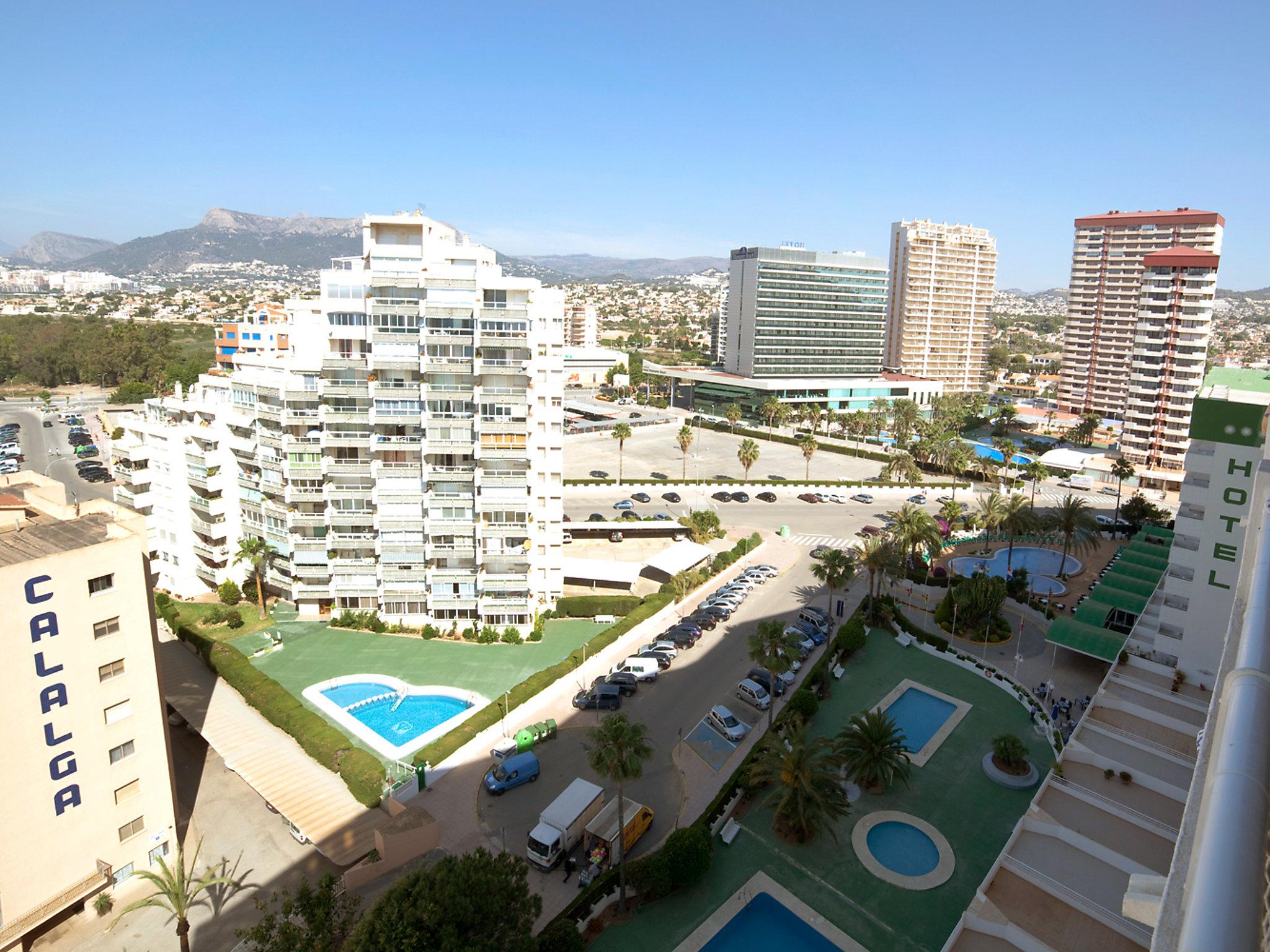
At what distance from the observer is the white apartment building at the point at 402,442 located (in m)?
49.0

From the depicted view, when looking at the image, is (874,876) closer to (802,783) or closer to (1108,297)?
(802,783)

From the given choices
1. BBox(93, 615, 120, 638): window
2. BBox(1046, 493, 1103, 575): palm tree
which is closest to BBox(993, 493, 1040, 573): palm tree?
BBox(1046, 493, 1103, 575): palm tree

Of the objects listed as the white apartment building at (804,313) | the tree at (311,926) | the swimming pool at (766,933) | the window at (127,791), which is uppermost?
the white apartment building at (804,313)

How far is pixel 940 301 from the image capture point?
157 m

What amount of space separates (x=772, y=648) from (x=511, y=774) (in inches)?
548

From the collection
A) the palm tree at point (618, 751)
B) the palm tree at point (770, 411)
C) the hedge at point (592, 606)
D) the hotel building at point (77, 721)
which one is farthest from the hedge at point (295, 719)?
the palm tree at point (770, 411)

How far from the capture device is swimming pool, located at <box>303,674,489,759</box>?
134 feet

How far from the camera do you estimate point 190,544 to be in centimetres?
5803

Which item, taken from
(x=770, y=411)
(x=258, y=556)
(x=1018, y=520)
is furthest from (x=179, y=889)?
(x=770, y=411)

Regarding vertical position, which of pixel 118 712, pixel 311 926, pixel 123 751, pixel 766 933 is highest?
pixel 118 712

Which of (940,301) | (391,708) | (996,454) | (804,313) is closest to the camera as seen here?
(391,708)

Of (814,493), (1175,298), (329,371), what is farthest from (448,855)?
(1175,298)

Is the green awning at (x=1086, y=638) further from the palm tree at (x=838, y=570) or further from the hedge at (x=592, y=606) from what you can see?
the hedge at (x=592, y=606)

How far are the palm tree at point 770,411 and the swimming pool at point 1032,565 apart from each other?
190ft
